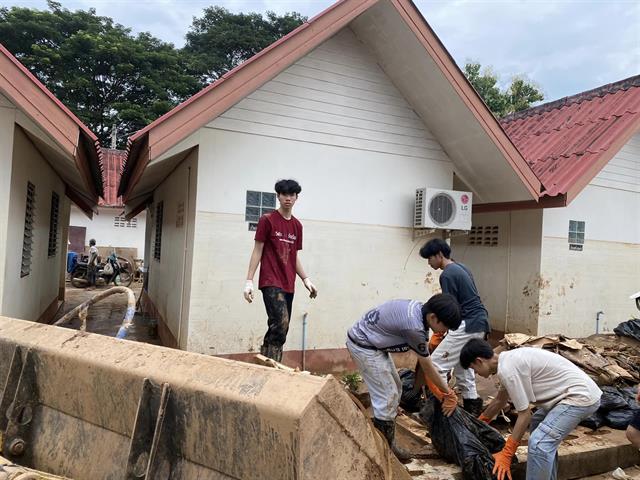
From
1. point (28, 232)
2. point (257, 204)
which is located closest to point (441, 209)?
point (257, 204)

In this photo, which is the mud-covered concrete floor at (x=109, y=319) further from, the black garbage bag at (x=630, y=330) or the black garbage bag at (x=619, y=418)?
the black garbage bag at (x=630, y=330)

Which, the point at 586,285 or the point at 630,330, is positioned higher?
the point at 586,285

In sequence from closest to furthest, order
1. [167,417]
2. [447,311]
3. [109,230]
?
[167,417], [447,311], [109,230]

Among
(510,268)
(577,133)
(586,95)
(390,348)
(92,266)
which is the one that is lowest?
(92,266)

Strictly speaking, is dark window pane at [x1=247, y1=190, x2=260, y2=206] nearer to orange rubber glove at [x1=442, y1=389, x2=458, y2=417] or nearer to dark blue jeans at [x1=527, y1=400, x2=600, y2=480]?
orange rubber glove at [x1=442, y1=389, x2=458, y2=417]

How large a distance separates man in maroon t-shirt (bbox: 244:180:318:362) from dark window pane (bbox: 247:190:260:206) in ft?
5.52

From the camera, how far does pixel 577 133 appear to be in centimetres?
871

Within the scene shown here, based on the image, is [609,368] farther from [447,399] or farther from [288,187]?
[288,187]

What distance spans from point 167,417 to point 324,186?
15.3ft

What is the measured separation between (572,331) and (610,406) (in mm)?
3647

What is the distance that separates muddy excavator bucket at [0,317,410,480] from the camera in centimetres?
199

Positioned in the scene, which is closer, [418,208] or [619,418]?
[619,418]

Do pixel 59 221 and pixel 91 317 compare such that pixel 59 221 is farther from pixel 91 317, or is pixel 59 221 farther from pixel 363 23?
pixel 363 23

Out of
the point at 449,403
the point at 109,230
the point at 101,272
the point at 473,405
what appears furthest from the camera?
the point at 109,230
